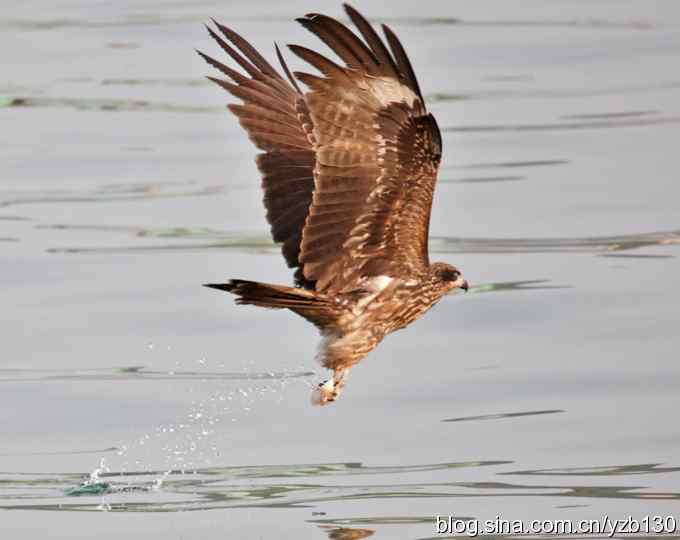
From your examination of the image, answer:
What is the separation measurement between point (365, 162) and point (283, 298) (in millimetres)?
628

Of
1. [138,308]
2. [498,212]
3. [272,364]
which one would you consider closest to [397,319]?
[272,364]

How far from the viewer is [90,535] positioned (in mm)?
8250

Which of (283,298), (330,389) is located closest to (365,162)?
(283,298)

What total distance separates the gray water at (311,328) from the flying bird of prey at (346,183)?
28.8 inches

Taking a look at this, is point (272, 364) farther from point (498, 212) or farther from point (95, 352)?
point (498, 212)

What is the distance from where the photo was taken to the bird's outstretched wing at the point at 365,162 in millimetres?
8016

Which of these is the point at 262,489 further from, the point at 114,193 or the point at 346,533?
the point at 114,193

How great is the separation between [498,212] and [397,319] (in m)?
4.49

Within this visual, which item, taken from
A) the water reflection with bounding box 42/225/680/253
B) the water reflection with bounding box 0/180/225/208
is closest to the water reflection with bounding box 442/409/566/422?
the water reflection with bounding box 42/225/680/253

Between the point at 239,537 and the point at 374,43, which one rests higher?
the point at 374,43

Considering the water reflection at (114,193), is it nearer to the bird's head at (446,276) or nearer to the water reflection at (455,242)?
the water reflection at (455,242)

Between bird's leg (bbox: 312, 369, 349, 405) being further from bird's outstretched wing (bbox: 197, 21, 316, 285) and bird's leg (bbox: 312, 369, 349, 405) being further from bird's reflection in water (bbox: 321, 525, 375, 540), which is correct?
bird's reflection in water (bbox: 321, 525, 375, 540)

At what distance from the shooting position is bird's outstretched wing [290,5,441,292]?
8.02 meters

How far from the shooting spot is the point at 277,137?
31.4 feet
